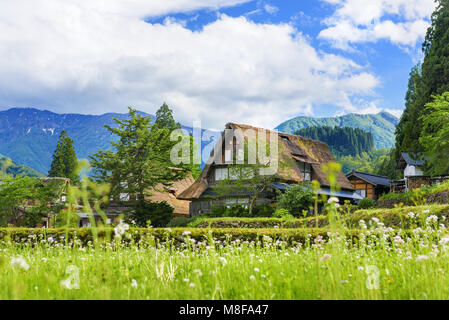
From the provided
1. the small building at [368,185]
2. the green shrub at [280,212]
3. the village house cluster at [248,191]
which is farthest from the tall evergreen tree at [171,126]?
the green shrub at [280,212]

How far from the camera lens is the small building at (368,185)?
5111 centimetres

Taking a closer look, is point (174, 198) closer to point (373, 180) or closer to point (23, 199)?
point (23, 199)

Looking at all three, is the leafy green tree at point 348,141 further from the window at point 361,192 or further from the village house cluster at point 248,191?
the village house cluster at point 248,191

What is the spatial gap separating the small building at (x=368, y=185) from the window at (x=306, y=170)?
618 inches

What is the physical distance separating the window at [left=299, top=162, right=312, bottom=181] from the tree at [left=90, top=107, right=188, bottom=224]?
11735 mm

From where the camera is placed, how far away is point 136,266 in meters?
5.92

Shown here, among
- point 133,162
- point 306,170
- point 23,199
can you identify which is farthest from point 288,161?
point 23,199

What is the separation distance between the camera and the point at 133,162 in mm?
31062

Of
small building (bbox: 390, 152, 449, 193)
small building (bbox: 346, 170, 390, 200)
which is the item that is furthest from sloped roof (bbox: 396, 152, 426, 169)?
small building (bbox: 346, 170, 390, 200)

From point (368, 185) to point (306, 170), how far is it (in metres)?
17.7

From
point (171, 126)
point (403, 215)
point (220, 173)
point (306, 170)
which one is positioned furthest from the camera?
point (171, 126)

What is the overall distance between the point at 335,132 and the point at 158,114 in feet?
284

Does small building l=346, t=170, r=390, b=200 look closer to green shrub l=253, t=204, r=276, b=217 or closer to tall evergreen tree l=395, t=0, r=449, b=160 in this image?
tall evergreen tree l=395, t=0, r=449, b=160
